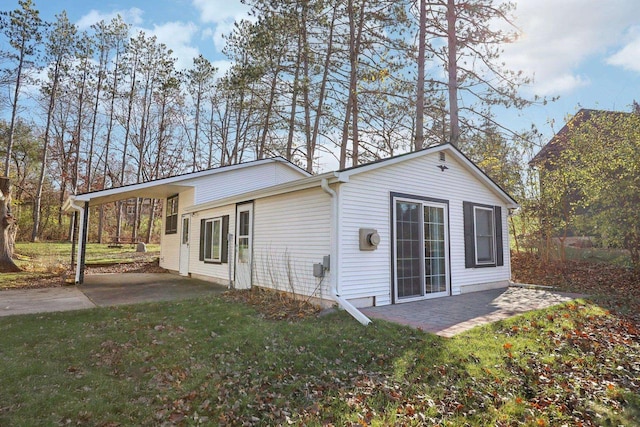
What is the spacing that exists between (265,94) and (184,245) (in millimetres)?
8425

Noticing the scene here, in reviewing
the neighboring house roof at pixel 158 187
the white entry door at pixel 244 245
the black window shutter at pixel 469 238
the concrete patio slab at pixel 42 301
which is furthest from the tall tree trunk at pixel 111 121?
the black window shutter at pixel 469 238

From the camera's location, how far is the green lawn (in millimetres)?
3184

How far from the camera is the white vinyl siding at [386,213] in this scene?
6668 millimetres

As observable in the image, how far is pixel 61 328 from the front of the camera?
5.53 meters

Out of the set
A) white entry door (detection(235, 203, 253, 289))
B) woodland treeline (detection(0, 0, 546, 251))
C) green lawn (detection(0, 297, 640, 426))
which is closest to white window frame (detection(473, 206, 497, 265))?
green lawn (detection(0, 297, 640, 426))

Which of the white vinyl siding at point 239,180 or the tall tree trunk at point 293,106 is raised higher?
the tall tree trunk at point 293,106

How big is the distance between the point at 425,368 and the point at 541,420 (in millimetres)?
1190

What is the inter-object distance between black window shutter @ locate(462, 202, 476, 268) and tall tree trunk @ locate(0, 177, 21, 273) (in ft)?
46.7

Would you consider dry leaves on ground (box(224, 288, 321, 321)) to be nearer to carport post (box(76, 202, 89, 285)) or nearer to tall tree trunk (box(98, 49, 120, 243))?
carport post (box(76, 202, 89, 285))

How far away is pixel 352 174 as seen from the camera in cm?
669

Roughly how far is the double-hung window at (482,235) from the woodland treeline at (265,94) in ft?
12.8

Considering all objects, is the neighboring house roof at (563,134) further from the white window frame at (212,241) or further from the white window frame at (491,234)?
the white window frame at (212,241)

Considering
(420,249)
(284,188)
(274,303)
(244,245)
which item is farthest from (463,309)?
(244,245)

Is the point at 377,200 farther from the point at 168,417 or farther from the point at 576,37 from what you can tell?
the point at 576,37
